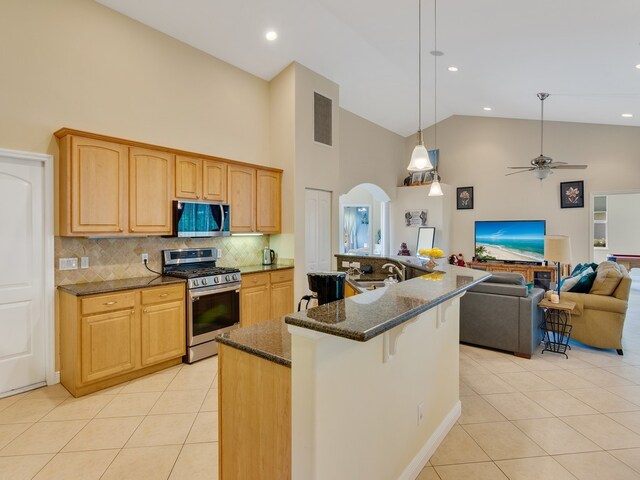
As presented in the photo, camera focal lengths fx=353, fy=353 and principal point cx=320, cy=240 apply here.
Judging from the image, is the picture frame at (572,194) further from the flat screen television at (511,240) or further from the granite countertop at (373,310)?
the granite countertop at (373,310)

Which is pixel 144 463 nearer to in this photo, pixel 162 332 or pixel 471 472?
pixel 162 332

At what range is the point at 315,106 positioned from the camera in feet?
17.8

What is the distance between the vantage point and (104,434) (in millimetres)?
2488

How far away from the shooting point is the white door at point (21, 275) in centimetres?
307

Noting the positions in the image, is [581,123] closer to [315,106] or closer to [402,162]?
[402,162]

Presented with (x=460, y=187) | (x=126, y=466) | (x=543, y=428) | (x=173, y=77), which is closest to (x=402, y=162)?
(x=460, y=187)

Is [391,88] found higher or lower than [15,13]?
higher

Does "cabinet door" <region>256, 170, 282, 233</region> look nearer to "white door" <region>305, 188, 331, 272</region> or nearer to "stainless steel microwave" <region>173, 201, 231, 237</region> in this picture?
"white door" <region>305, 188, 331, 272</region>

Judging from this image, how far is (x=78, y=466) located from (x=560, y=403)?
3.49 meters

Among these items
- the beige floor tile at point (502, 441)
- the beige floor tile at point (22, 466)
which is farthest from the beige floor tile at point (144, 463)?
the beige floor tile at point (502, 441)

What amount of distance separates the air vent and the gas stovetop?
243 cm

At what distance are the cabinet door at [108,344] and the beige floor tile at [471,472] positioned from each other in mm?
2762

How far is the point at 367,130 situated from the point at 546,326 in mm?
4900

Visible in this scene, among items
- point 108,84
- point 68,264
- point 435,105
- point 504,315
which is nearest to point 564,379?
point 504,315
